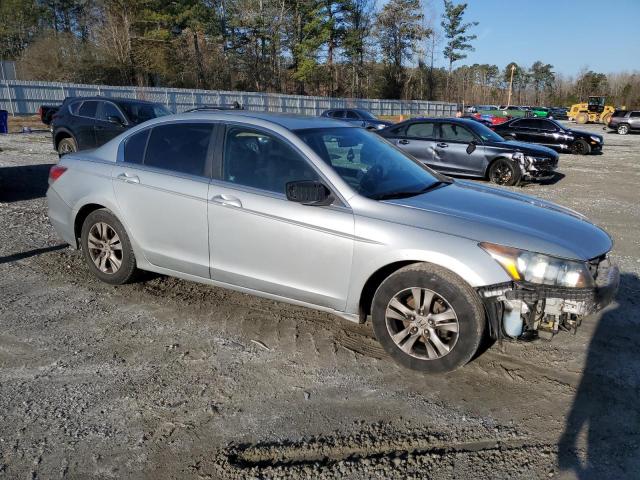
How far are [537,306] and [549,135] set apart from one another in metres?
18.6

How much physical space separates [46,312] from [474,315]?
351 cm

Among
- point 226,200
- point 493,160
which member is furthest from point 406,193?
point 493,160

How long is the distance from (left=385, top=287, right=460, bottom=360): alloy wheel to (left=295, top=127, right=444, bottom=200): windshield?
0.79m

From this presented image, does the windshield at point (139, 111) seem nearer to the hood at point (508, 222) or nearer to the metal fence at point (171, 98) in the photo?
the metal fence at point (171, 98)

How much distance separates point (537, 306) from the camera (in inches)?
125

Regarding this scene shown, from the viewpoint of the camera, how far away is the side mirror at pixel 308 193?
3527 mm

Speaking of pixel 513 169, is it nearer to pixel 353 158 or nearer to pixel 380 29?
pixel 353 158

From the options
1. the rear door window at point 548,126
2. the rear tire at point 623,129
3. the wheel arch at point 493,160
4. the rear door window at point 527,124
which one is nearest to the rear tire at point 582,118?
the rear tire at point 623,129

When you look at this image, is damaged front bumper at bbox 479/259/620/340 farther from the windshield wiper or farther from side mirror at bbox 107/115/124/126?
side mirror at bbox 107/115/124/126

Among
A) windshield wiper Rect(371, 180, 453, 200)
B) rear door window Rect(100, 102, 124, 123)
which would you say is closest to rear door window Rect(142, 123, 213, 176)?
windshield wiper Rect(371, 180, 453, 200)

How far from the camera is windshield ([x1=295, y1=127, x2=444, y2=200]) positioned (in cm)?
384

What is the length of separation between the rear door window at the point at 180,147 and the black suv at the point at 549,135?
17257 millimetres

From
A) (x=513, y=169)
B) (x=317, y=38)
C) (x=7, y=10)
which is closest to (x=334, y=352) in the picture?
(x=513, y=169)

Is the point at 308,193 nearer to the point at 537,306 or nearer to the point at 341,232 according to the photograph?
the point at 341,232
